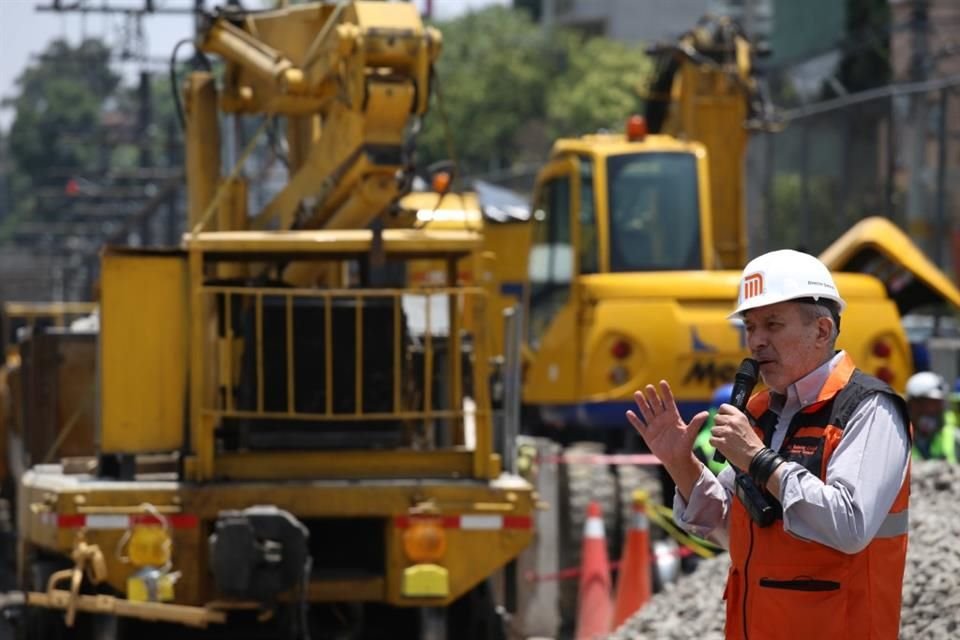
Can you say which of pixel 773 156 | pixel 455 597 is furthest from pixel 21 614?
pixel 773 156

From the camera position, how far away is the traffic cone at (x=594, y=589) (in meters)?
12.4

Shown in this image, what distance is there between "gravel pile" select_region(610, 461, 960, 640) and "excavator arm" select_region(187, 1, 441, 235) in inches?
94.3

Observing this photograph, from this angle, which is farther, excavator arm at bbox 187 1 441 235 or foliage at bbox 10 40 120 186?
foliage at bbox 10 40 120 186

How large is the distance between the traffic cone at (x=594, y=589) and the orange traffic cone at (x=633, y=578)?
85 mm

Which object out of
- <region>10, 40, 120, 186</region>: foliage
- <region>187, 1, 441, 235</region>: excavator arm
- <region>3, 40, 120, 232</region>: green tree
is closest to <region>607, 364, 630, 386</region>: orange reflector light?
<region>187, 1, 441, 235</region>: excavator arm

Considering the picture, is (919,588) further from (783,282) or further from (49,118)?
(49,118)

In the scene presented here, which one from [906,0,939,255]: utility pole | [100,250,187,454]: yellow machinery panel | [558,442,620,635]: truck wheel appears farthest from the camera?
[906,0,939,255]: utility pole

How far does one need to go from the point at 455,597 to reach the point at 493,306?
18.6ft

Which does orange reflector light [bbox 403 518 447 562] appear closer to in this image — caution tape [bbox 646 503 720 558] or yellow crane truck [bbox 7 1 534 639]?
yellow crane truck [bbox 7 1 534 639]

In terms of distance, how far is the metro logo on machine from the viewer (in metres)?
5.13

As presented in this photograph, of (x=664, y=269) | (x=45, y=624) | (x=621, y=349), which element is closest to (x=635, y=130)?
(x=664, y=269)

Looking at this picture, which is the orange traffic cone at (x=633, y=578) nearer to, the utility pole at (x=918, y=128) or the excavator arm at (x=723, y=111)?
the excavator arm at (x=723, y=111)

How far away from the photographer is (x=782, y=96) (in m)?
30.2

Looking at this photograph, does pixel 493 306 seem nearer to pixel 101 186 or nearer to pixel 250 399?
pixel 250 399
